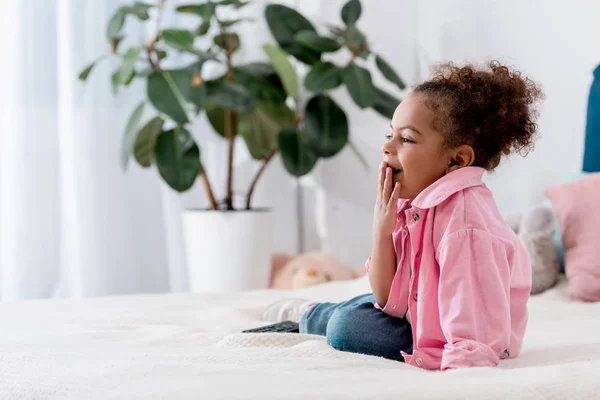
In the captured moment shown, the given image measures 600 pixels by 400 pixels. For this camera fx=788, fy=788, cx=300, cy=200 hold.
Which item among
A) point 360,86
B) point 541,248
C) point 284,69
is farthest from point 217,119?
point 541,248

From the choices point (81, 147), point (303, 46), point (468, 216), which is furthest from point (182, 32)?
point (468, 216)

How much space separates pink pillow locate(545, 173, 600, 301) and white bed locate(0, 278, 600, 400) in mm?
80

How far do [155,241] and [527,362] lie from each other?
2.15 m

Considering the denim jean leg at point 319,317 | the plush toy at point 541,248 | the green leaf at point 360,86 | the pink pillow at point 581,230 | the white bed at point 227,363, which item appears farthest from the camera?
the green leaf at point 360,86

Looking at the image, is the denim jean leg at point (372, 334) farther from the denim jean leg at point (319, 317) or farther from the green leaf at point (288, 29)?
the green leaf at point (288, 29)

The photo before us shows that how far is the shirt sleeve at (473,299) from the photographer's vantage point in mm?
1043

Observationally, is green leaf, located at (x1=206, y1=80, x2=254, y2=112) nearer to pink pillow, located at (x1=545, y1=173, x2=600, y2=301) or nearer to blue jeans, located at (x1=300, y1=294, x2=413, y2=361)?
pink pillow, located at (x1=545, y1=173, x2=600, y2=301)

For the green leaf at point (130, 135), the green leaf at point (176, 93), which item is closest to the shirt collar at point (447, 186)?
the green leaf at point (176, 93)

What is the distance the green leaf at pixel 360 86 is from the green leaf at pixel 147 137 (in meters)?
0.66

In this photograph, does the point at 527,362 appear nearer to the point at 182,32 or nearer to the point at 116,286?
the point at 182,32

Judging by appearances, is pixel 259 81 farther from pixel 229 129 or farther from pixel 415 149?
pixel 415 149

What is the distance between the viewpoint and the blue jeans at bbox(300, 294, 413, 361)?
1.19 metres

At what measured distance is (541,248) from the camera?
1.87 metres

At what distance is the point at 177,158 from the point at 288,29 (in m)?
0.61
